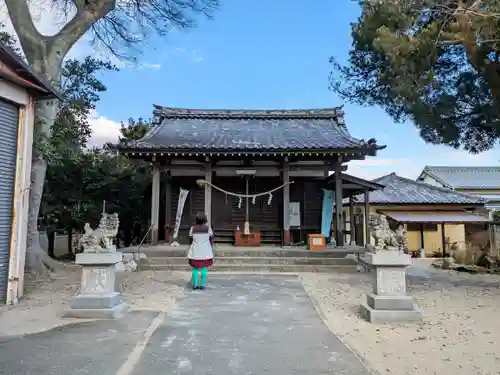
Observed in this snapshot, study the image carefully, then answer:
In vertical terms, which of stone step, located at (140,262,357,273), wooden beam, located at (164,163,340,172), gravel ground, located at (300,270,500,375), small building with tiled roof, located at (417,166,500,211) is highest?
small building with tiled roof, located at (417,166,500,211)

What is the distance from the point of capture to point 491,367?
3.78 meters

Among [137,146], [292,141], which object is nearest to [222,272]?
[137,146]

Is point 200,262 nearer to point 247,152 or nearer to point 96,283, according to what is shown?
point 96,283

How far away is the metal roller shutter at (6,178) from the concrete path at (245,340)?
10.1ft

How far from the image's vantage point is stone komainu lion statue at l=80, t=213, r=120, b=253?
5719 millimetres

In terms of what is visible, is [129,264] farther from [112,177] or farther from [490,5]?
[490,5]

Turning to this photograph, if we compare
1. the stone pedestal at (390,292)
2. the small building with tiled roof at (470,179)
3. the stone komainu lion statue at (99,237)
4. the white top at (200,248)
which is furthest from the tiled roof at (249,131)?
the small building with tiled roof at (470,179)

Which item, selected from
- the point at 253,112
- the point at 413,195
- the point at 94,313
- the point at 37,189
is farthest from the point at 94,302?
the point at 413,195

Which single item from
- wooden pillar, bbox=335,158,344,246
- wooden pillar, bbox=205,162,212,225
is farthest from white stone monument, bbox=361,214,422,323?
wooden pillar, bbox=205,162,212,225

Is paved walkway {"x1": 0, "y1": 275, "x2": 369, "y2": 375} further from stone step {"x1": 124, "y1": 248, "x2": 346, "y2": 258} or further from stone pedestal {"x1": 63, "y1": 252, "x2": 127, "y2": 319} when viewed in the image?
stone step {"x1": 124, "y1": 248, "x2": 346, "y2": 258}

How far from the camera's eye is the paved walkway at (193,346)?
3639 millimetres

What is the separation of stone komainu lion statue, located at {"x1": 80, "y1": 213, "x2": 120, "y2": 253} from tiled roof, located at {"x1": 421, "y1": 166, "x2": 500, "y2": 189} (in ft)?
88.4

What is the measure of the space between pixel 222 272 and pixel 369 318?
5162mm

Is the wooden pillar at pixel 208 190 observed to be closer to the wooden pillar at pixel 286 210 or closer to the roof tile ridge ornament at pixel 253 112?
the wooden pillar at pixel 286 210
